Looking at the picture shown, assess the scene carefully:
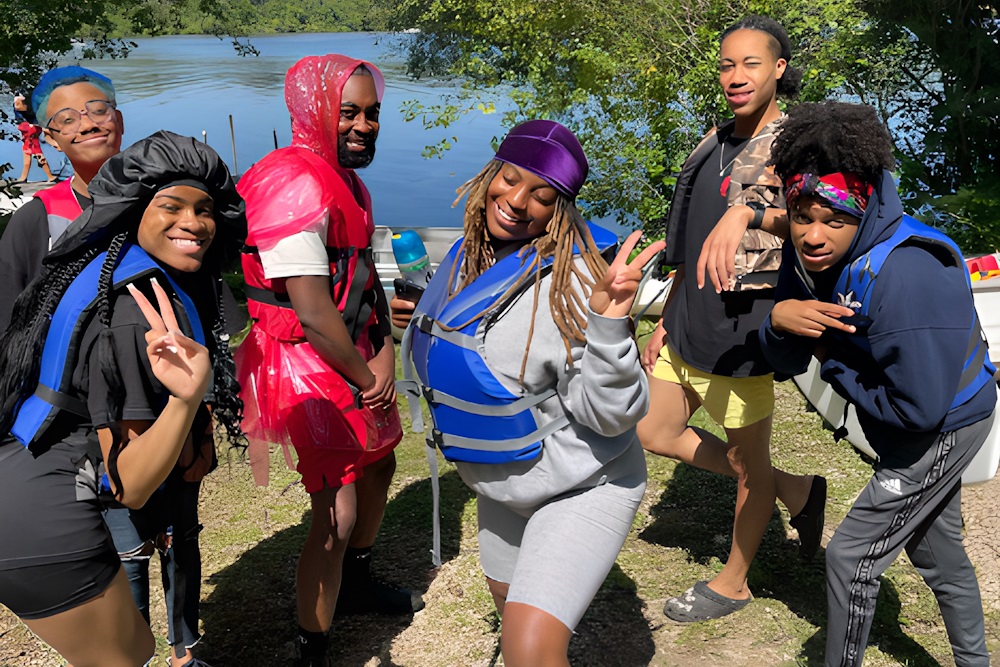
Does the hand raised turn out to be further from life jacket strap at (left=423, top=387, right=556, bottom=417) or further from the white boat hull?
the white boat hull

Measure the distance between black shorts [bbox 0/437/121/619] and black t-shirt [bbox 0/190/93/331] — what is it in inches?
41.0

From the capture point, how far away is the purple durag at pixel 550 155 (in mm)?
2633

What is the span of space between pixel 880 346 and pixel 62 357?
7.00 feet

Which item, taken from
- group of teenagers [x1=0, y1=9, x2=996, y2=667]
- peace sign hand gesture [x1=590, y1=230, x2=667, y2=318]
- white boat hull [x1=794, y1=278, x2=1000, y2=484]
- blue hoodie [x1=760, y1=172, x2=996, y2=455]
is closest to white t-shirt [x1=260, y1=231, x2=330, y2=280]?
group of teenagers [x1=0, y1=9, x2=996, y2=667]

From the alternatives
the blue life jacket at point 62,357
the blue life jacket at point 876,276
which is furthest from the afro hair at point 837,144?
the blue life jacket at point 62,357

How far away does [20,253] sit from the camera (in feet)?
11.1

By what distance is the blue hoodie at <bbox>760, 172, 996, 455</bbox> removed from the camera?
2.63 m

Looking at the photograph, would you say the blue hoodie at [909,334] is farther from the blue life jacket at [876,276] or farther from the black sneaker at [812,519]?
the black sneaker at [812,519]

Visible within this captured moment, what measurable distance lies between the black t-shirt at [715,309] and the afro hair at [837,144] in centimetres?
80

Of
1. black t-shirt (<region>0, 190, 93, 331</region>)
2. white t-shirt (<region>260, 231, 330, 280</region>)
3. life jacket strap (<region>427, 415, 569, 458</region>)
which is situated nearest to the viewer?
life jacket strap (<region>427, 415, 569, 458</region>)

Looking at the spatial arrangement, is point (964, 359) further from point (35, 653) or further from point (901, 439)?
point (35, 653)

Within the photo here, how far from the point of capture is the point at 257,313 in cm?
335

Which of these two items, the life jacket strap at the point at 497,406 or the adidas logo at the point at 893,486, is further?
the adidas logo at the point at 893,486

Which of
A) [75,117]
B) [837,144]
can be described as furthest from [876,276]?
[75,117]
